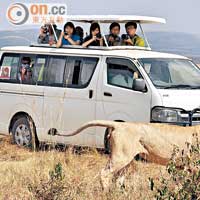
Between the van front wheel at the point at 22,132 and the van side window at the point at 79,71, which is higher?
the van side window at the point at 79,71

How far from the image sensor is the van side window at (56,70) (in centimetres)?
1184

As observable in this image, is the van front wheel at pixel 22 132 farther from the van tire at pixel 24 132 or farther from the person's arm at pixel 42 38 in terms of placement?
the person's arm at pixel 42 38

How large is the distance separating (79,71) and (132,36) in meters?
1.57

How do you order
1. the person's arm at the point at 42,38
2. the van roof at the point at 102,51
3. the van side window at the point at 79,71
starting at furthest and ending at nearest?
the person's arm at the point at 42,38
the van side window at the point at 79,71
the van roof at the point at 102,51

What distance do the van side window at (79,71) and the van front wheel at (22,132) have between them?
117 cm

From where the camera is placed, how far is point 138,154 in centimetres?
809

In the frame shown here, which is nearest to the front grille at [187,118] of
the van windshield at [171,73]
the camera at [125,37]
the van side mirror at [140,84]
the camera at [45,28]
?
the van windshield at [171,73]

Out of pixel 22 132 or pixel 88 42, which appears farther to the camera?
pixel 22 132

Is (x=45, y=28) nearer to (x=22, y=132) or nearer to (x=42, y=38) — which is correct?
(x=42, y=38)

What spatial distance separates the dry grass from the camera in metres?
6.73

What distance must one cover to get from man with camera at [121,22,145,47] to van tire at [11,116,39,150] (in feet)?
7.30

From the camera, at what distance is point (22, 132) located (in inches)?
484

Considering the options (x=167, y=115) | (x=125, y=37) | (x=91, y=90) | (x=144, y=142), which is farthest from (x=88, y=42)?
(x=144, y=142)

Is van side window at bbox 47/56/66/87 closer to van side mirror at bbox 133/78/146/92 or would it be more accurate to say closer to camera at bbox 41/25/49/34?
camera at bbox 41/25/49/34
